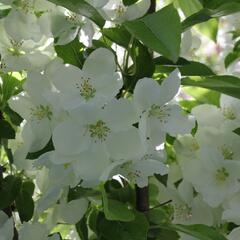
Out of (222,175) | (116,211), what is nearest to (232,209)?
(222,175)

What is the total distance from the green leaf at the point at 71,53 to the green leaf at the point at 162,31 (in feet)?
0.50

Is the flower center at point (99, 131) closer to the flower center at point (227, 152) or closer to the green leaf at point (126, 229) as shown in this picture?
the green leaf at point (126, 229)

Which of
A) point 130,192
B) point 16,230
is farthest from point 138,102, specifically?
point 16,230

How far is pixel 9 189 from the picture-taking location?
3.15 ft

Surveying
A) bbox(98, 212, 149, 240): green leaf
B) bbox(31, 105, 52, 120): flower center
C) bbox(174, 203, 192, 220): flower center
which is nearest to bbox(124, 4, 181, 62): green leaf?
bbox(31, 105, 52, 120): flower center

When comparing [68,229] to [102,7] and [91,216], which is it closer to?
[91,216]

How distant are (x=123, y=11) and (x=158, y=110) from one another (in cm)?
16

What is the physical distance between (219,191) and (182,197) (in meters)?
0.07

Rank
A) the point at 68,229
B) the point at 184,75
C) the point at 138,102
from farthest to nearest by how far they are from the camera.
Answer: the point at 68,229 < the point at 184,75 < the point at 138,102

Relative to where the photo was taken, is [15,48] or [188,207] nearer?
[15,48]

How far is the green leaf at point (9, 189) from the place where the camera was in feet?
3.13

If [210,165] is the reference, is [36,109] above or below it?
above

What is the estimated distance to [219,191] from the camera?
39.0 inches

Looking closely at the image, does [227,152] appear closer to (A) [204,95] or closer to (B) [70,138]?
(A) [204,95]
